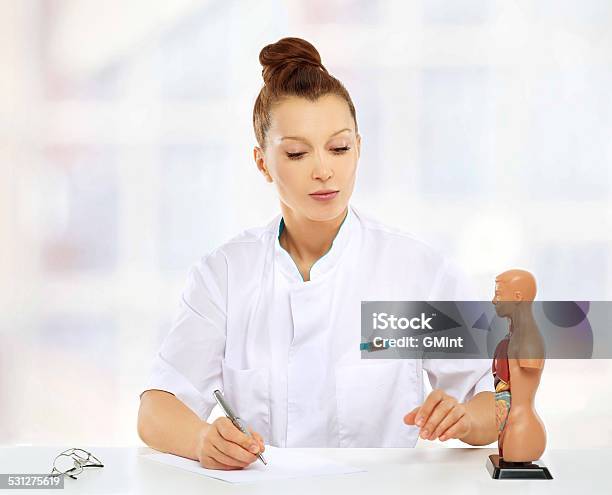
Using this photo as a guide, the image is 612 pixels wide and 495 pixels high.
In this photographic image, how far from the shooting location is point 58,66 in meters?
3.03

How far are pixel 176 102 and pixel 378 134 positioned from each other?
71cm

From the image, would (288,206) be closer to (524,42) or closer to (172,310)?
(172,310)

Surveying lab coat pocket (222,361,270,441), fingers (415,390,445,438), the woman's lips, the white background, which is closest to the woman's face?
the woman's lips

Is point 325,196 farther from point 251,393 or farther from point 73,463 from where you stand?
point 73,463

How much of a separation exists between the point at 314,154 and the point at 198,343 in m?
0.48

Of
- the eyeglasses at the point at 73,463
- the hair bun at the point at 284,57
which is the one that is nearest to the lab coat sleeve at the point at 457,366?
the hair bun at the point at 284,57

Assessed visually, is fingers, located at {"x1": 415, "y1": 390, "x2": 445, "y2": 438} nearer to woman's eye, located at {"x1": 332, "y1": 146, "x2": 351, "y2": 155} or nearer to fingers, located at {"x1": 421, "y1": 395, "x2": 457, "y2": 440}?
fingers, located at {"x1": 421, "y1": 395, "x2": 457, "y2": 440}

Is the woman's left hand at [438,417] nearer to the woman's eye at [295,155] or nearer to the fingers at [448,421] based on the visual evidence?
the fingers at [448,421]

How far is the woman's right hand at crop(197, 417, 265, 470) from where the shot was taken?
1.32 meters

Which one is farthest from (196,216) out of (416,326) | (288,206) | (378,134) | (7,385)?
(416,326)

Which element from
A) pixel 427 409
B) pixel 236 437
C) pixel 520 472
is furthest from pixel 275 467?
pixel 520 472

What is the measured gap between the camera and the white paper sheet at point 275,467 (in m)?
1.29

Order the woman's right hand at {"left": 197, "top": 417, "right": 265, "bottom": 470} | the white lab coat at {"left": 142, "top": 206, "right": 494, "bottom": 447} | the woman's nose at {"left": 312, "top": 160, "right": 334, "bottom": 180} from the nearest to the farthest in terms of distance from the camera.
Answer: the woman's right hand at {"left": 197, "top": 417, "right": 265, "bottom": 470} < the woman's nose at {"left": 312, "top": 160, "right": 334, "bottom": 180} < the white lab coat at {"left": 142, "top": 206, "right": 494, "bottom": 447}

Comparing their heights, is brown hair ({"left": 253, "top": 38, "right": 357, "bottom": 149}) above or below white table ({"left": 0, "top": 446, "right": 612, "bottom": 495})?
above
